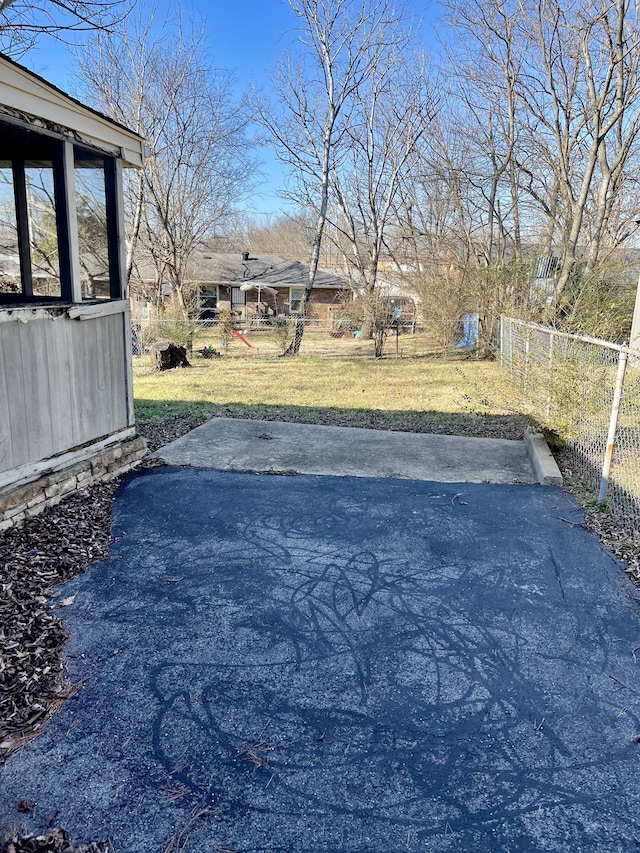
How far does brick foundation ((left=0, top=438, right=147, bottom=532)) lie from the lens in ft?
12.0

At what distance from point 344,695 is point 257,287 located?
2773 centimetres

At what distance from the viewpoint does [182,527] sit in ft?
12.9

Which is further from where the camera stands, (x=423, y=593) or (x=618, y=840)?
(x=423, y=593)

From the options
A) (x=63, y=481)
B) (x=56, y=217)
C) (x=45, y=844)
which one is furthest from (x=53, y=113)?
(x=45, y=844)

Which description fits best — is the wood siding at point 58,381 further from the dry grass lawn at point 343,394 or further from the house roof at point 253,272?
the house roof at point 253,272

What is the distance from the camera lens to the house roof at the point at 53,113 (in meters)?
3.41

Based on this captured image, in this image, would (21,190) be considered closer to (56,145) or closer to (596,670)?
(56,145)

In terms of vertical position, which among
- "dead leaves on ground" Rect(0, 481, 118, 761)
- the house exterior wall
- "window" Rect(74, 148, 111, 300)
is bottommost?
"dead leaves on ground" Rect(0, 481, 118, 761)

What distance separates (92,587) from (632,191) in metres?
16.0

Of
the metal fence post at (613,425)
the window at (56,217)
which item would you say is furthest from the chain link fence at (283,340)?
the metal fence post at (613,425)

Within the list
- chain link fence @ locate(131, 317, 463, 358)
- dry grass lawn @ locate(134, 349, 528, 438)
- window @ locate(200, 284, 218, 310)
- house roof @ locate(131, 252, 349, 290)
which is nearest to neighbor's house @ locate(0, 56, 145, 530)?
dry grass lawn @ locate(134, 349, 528, 438)

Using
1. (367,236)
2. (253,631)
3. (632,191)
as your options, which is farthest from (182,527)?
(367,236)

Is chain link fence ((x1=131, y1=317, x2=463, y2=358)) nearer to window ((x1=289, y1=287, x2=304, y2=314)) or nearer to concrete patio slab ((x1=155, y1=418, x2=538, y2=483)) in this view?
window ((x1=289, y1=287, x2=304, y2=314))

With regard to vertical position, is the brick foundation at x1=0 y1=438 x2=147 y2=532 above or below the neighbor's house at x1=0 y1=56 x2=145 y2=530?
below
